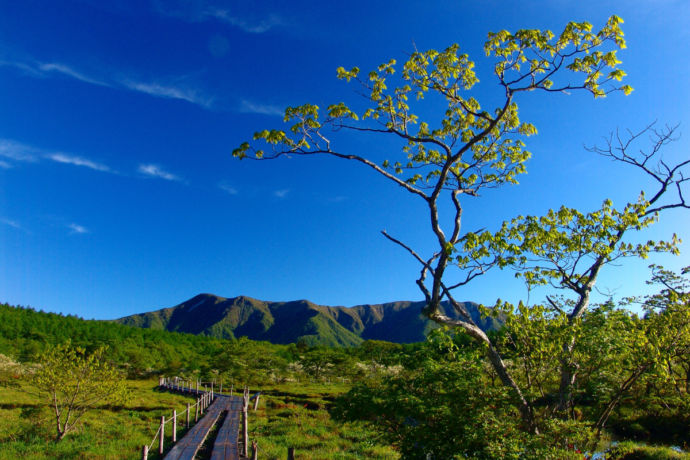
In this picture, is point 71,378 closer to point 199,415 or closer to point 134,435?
point 134,435

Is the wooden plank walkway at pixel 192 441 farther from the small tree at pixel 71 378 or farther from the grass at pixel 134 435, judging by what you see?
the small tree at pixel 71 378

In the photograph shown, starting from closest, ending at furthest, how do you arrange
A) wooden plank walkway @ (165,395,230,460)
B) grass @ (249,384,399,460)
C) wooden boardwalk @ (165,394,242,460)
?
wooden plank walkway @ (165,395,230,460) → wooden boardwalk @ (165,394,242,460) → grass @ (249,384,399,460)

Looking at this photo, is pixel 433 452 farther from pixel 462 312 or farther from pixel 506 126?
pixel 506 126

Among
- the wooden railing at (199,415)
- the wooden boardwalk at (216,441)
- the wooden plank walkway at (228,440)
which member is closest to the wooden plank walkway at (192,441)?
the wooden boardwalk at (216,441)

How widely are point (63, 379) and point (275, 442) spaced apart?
41.8 ft

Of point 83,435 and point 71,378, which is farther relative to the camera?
point 83,435

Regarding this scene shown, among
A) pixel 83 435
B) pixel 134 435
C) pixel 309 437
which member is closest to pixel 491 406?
pixel 309 437

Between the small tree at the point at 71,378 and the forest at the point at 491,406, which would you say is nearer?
the forest at the point at 491,406

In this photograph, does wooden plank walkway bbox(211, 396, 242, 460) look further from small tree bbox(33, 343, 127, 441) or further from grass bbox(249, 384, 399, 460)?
small tree bbox(33, 343, 127, 441)

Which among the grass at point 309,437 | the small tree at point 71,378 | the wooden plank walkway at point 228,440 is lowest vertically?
the grass at point 309,437

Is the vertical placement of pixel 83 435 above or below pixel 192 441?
below

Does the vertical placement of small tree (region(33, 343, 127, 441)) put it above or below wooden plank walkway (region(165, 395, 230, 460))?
above

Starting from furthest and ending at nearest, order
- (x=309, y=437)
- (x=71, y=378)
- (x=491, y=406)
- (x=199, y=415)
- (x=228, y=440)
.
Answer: (x=199, y=415) < (x=309, y=437) < (x=71, y=378) < (x=228, y=440) < (x=491, y=406)

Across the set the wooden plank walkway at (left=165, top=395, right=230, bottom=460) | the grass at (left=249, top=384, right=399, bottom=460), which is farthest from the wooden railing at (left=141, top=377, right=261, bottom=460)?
the grass at (left=249, top=384, right=399, bottom=460)
